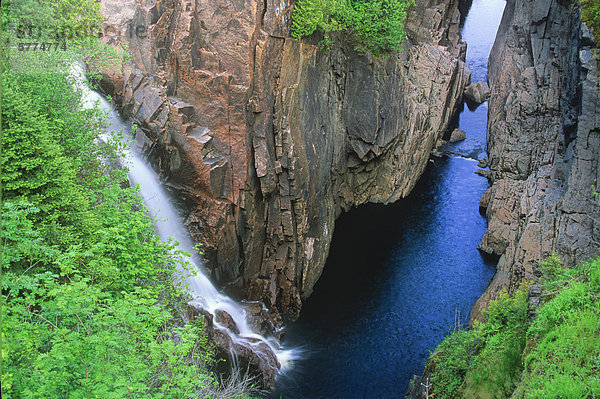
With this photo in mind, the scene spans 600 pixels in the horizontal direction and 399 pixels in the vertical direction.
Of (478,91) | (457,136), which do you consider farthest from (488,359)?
(478,91)

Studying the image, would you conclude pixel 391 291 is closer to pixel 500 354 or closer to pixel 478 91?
pixel 500 354

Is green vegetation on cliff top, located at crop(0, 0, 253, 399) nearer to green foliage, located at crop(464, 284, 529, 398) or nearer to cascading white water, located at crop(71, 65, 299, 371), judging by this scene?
cascading white water, located at crop(71, 65, 299, 371)

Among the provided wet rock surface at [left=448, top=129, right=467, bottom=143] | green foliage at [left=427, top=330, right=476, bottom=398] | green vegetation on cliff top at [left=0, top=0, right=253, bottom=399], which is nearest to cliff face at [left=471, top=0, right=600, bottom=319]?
wet rock surface at [left=448, top=129, right=467, bottom=143]

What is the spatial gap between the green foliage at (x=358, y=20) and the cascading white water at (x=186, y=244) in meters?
10.6

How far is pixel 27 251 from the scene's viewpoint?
34.8 ft

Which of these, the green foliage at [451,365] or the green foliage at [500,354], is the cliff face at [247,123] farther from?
the green foliage at [500,354]

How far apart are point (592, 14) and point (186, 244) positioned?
1081 inches

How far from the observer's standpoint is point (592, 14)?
91.8 ft

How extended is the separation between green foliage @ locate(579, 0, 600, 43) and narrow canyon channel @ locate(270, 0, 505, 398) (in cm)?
1436

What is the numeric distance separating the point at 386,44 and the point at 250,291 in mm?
19957

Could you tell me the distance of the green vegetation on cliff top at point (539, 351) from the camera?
10094 mm

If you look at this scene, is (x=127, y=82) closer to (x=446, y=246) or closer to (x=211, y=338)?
(x=211, y=338)

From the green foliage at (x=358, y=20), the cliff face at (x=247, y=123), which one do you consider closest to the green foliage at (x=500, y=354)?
the cliff face at (x=247, y=123)

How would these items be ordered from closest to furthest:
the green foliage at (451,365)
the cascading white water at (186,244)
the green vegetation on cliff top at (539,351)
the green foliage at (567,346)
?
1. the green foliage at (567,346)
2. the green vegetation on cliff top at (539,351)
3. the green foliage at (451,365)
4. the cascading white water at (186,244)
